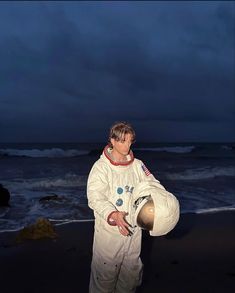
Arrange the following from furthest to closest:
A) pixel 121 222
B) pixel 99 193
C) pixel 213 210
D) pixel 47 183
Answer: pixel 47 183 → pixel 213 210 → pixel 99 193 → pixel 121 222

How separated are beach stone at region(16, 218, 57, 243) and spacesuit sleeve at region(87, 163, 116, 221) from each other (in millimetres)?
3932

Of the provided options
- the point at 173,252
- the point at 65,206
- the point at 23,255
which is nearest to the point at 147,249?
the point at 173,252

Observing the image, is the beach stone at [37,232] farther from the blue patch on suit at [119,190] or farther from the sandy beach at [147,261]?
the blue patch on suit at [119,190]

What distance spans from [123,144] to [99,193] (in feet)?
1.57

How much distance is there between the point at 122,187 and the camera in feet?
10.7

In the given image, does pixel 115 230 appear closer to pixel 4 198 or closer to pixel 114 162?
pixel 114 162

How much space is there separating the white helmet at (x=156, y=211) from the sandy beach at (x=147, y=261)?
1956 mm

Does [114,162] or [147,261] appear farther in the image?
[147,261]

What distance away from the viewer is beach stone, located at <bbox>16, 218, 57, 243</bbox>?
6.69 m

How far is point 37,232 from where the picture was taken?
22.4 feet

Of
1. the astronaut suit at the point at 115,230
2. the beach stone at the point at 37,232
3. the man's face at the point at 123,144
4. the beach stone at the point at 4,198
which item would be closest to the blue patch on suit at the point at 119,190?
the astronaut suit at the point at 115,230

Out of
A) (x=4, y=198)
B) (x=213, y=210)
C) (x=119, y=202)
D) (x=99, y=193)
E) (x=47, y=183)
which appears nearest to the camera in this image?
(x=99, y=193)

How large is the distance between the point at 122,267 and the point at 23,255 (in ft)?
10.0

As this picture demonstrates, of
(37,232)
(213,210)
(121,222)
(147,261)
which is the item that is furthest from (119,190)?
(213,210)
